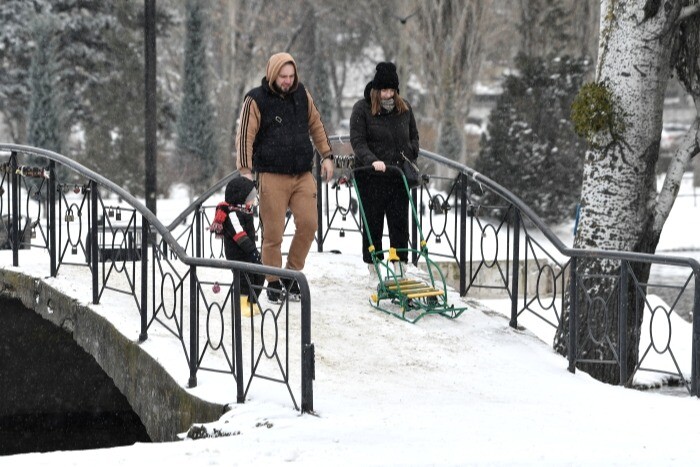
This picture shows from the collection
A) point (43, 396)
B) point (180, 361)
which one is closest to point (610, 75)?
point (180, 361)

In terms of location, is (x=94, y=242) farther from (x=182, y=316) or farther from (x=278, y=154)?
(x=278, y=154)

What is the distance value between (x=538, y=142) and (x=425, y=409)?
22.1 m

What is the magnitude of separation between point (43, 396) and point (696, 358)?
6344 millimetres

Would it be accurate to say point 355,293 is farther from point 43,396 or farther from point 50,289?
point 43,396

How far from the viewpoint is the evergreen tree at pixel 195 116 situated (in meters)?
32.4

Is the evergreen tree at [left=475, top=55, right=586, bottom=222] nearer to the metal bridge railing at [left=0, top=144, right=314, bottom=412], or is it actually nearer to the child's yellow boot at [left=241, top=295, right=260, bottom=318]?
the metal bridge railing at [left=0, top=144, right=314, bottom=412]

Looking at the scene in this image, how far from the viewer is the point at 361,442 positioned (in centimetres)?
564

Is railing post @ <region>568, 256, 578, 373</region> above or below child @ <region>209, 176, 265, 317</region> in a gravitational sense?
below

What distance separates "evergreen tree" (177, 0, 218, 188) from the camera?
3241 centimetres

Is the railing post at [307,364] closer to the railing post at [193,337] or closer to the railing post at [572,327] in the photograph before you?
the railing post at [193,337]

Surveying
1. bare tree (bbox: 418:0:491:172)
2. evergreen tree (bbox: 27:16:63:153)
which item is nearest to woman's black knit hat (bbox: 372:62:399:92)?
evergreen tree (bbox: 27:16:63:153)

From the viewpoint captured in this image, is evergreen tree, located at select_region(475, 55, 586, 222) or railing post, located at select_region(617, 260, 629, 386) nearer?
railing post, located at select_region(617, 260, 629, 386)

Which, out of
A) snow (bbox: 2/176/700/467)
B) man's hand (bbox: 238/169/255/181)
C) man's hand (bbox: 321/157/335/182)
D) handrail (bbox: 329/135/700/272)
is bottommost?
snow (bbox: 2/176/700/467)

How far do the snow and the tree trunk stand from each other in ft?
2.34
